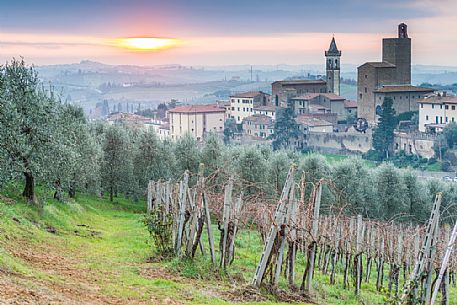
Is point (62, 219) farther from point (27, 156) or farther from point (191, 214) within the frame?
point (191, 214)

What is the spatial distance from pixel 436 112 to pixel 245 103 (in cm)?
4055

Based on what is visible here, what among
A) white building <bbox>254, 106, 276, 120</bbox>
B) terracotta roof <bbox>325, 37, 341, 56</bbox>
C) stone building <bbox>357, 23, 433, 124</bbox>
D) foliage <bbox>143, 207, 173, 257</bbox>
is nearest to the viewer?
foliage <bbox>143, 207, 173, 257</bbox>

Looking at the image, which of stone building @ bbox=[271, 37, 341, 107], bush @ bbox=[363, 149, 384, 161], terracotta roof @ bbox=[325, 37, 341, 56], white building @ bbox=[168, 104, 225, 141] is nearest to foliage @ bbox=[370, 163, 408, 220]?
bush @ bbox=[363, 149, 384, 161]

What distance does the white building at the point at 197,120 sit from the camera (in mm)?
120562

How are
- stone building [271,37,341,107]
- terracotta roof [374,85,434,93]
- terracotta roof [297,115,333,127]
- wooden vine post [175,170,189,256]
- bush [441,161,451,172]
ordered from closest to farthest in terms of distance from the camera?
wooden vine post [175,170,189,256]
bush [441,161,451,172]
terracotta roof [374,85,434,93]
terracotta roof [297,115,333,127]
stone building [271,37,341,107]

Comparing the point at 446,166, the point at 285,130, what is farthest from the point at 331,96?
the point at 446,166

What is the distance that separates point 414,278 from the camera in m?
8.39

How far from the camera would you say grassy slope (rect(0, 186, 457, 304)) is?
8836 mm

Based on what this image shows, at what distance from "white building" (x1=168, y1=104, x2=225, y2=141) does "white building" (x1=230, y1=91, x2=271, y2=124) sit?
3815 millimetres

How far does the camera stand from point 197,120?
120625 millimetres

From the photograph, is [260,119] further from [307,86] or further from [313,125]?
[313,125]

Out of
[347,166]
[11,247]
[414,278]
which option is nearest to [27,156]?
[11,247]

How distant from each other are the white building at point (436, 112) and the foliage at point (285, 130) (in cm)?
1923

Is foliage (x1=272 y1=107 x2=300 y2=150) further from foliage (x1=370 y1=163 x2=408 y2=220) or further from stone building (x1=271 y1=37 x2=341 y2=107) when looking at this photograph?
foliage (x1=370 y1=163 x2=408 y2=220)
